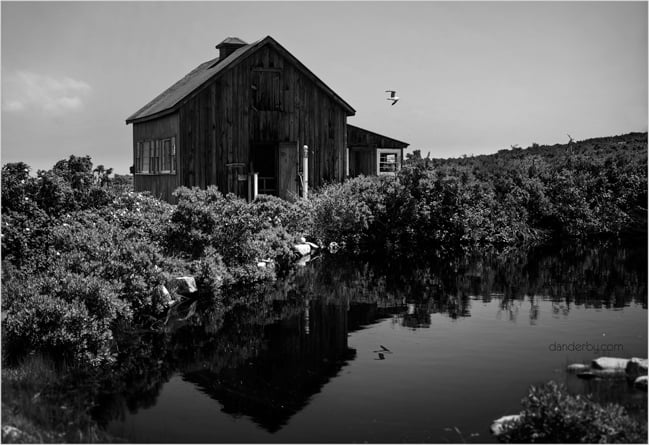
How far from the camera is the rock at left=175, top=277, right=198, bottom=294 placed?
58.9ft

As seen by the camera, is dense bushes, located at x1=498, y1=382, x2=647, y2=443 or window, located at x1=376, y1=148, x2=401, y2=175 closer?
dense bushes, located at x1=498, y1=382, x2=647, y2=443

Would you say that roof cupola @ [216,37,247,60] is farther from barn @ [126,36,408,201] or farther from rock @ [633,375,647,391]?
rock @ [633,375,647,391]

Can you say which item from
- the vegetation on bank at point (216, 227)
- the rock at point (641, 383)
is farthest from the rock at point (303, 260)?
the rock at point (641, 383)

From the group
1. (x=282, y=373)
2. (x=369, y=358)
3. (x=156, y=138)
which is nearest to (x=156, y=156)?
(x=156, y=138)

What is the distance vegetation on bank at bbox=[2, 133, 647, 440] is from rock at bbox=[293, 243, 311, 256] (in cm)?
62

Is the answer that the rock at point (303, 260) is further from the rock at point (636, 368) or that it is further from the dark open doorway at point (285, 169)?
the rock at point (636, 368)

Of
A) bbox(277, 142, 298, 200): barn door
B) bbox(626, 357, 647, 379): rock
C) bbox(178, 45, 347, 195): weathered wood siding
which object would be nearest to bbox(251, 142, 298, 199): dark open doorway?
bbox(277, 142, 298, 200): barn door

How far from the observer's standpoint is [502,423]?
8.91 metres

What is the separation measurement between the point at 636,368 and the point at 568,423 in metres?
2.98

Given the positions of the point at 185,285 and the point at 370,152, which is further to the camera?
the point at 370,152

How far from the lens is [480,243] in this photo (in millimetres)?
32438

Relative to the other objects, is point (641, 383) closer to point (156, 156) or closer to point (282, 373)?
point (282, 373)

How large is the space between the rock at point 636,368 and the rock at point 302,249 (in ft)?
55.3

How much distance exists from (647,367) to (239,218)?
40.8 ft
